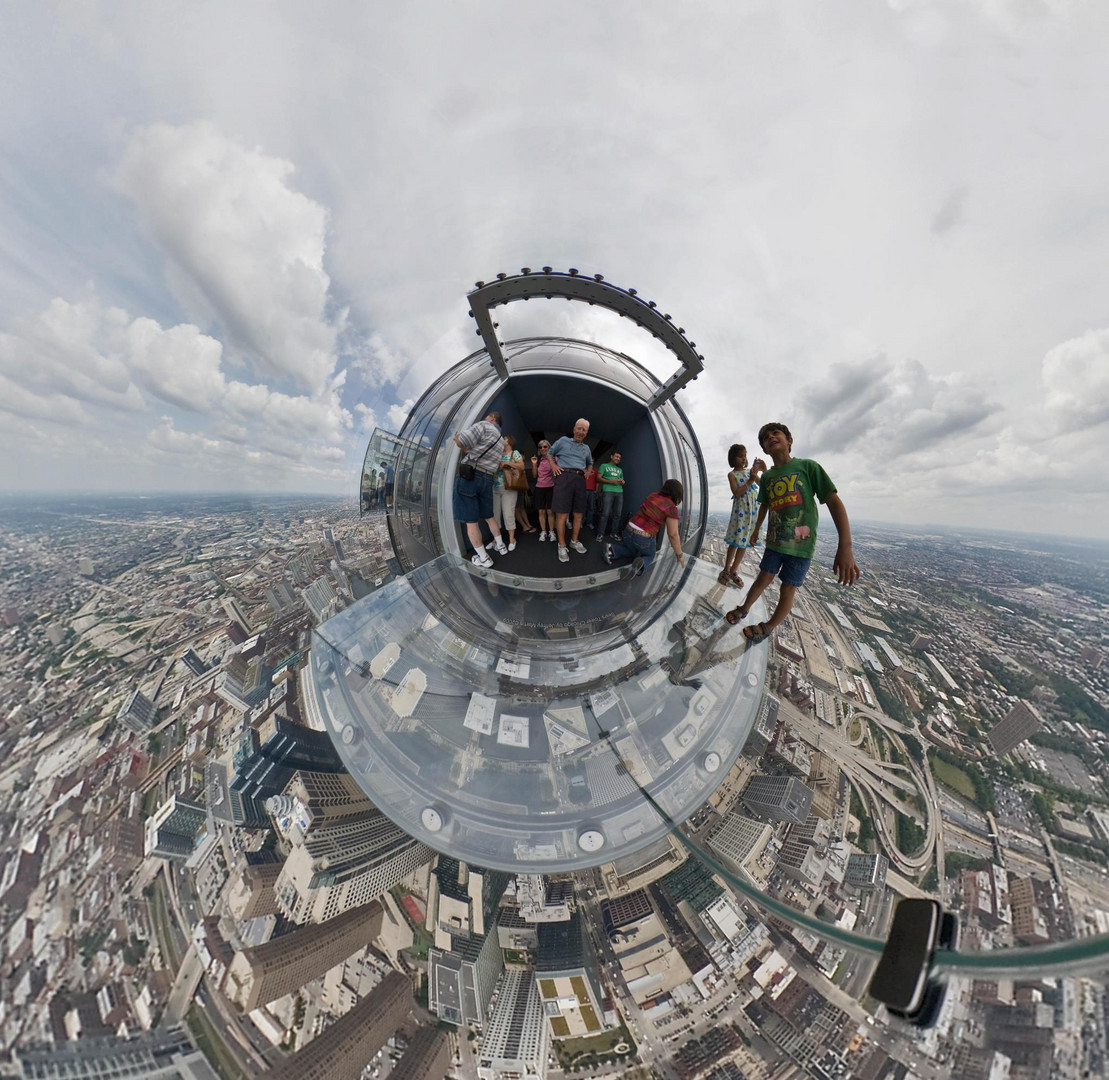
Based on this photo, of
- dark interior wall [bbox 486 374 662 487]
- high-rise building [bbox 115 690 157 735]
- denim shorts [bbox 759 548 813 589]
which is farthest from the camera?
dark interior wall [bbox 486 374 662 487]

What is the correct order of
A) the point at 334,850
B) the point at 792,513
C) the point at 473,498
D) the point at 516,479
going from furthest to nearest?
the point at 516,479
the point at 473,498
the point at 792,513
the point at 334,850

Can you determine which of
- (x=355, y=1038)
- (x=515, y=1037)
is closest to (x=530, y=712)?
(x=515, y=1037)

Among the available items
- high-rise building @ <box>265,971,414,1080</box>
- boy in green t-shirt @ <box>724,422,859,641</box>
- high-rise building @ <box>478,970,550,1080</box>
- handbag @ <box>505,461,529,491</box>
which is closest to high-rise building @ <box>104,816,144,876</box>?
high-rise building @ <box>265,971,414,1080</box>

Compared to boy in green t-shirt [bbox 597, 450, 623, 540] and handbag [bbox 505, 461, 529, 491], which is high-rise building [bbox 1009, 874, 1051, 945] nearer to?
boy in green t-shirt [bbox 597, 450, 623, 540]

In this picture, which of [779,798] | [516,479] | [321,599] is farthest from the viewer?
[516,479]

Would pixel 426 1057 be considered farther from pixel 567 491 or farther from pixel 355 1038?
pixel 567 491

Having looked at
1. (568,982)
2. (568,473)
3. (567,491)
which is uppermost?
(568,473)

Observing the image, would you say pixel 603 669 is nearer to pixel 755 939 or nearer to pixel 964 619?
pixel 755 939
